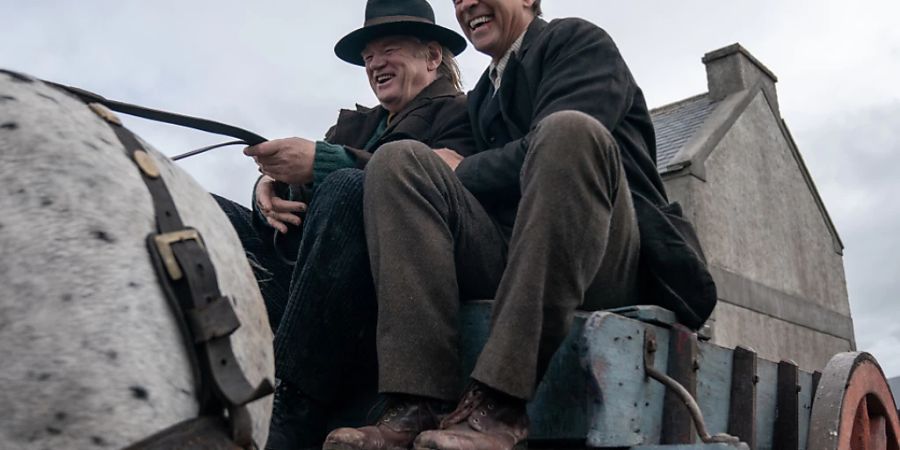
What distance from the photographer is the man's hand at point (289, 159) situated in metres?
2.31

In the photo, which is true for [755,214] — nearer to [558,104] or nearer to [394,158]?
[558,104]

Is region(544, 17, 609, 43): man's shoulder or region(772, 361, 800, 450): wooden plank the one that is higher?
region(544, 17, 609, 43): man's shoulder

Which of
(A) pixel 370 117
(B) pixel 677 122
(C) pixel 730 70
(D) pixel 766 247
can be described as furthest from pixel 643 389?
(C) pixel 730 70

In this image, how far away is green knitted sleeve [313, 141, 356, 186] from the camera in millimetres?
2383

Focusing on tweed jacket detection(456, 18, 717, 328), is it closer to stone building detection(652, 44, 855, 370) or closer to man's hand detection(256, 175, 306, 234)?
man's hand detection(256, 175, 306, 234)

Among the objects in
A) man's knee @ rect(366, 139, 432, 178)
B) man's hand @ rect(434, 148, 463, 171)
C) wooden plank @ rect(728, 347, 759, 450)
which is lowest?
wooden plank @ rect(728, 347, 759, 450)

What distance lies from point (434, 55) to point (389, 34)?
7.2 inches

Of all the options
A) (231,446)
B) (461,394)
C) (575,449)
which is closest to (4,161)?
(231,446)

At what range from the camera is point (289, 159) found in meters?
2.34

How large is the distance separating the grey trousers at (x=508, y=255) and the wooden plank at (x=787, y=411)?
946 millimetres

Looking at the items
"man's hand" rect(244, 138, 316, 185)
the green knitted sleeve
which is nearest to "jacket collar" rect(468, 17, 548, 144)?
the green knitted sleeve

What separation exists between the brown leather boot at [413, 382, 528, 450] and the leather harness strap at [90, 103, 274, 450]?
0.48 m

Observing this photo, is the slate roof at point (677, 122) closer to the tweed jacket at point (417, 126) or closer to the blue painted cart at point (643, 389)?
the tweed jacket at point (417, 126)

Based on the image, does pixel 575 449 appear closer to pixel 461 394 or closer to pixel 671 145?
pixel 461 394
